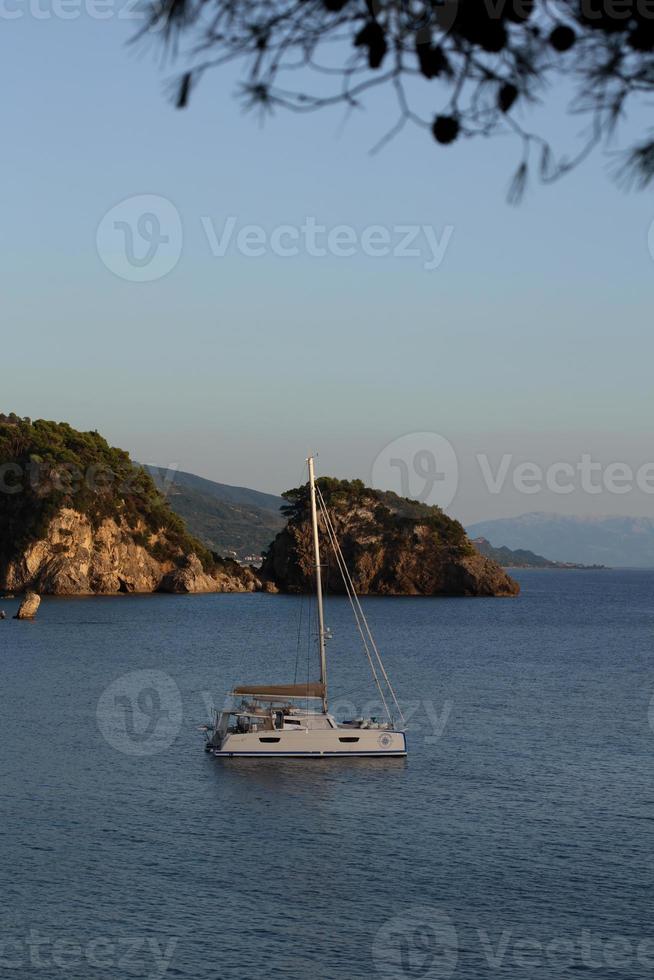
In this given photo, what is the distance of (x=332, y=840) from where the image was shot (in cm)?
3434

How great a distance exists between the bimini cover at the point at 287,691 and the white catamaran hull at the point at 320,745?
148 cm

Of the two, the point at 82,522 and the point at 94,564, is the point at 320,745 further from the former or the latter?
the point at 94,564

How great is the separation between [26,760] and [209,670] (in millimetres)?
31630

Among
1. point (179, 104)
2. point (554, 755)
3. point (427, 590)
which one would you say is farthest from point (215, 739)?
point (427, 590)

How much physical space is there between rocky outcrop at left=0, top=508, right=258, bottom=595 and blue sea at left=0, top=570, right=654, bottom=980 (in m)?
74.9

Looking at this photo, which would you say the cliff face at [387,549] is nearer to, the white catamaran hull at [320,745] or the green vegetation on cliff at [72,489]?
the green vegetation on cliff at [72,489]

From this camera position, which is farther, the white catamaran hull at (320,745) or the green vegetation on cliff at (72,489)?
the green vegetation on cliff at (72,489)

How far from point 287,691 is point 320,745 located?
2508 millimetres

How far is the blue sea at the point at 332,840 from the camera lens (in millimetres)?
26234

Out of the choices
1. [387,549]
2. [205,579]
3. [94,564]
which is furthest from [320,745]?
[205,579]

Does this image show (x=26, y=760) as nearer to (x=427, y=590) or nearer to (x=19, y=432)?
(x=19, y=432)

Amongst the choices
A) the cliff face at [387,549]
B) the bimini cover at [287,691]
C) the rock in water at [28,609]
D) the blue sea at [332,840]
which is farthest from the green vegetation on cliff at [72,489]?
the bimini cover at [287,691]

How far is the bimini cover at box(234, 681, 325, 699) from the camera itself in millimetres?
46188

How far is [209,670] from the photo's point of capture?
76.3m
